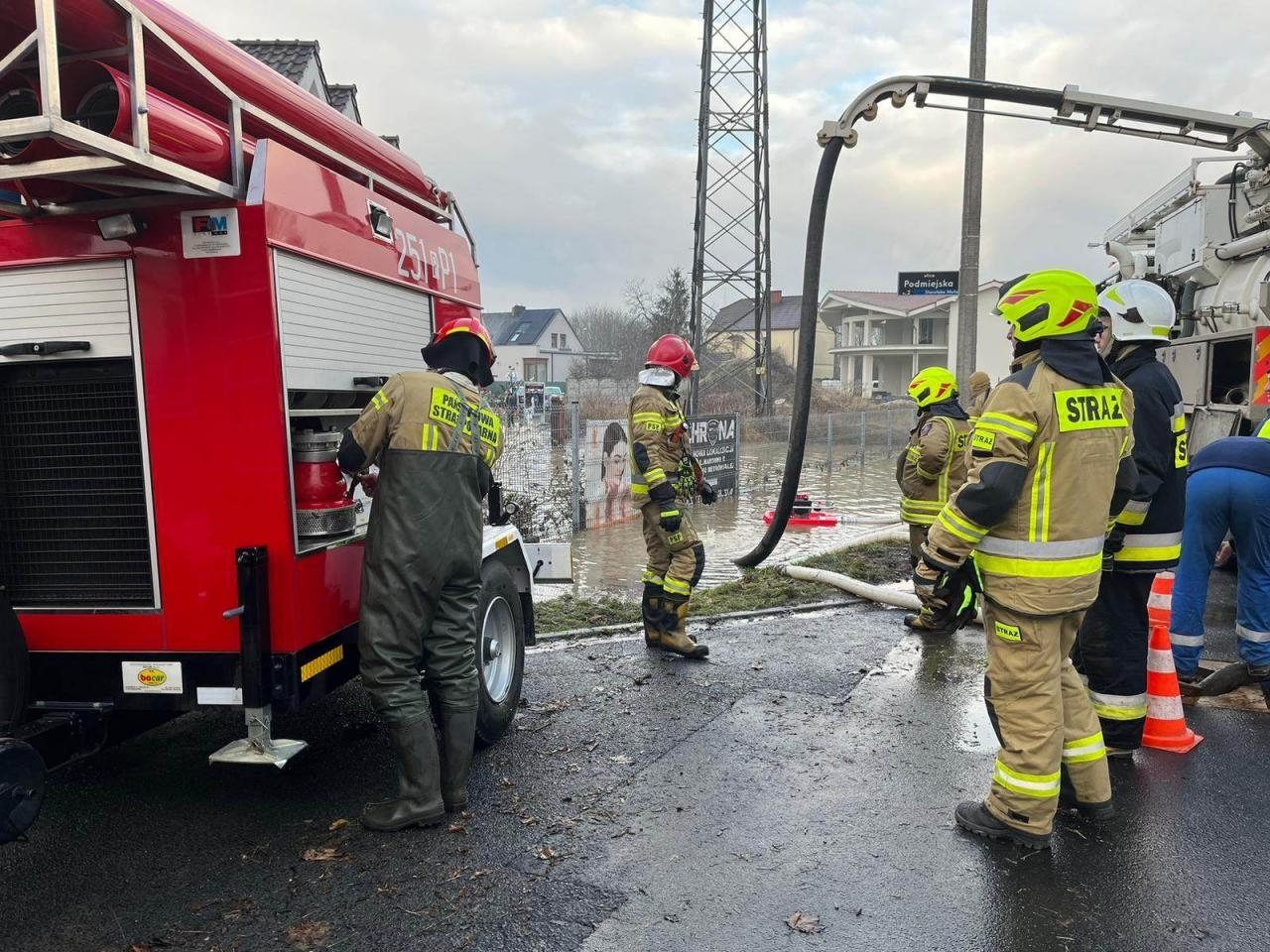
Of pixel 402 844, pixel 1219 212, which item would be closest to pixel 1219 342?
pixel 1219 212

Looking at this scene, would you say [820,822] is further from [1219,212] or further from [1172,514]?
[1219,212]

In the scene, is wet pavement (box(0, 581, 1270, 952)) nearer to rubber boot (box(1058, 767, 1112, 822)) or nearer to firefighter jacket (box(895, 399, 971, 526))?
rubber boot (box(1058, 767, 1112, 822))

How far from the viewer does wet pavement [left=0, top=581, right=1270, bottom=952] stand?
2.91m

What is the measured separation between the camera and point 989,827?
3.48m

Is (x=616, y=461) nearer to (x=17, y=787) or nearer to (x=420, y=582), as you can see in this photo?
(x=420, y=582)

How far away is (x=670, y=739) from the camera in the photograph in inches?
178

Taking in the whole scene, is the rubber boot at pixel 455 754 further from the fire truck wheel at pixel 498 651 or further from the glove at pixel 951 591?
the glove at pixel 951 591

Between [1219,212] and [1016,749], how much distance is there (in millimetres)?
7841

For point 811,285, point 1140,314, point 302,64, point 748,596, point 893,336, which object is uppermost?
point 302,64

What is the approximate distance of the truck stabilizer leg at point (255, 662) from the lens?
129 inches

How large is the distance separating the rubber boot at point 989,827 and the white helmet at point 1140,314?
2373 millimetres

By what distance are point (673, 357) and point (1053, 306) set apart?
303 cm

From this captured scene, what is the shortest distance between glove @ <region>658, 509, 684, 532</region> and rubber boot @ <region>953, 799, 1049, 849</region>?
2.62m

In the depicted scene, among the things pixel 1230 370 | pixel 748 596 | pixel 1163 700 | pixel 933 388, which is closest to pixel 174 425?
pixel 1163 700
